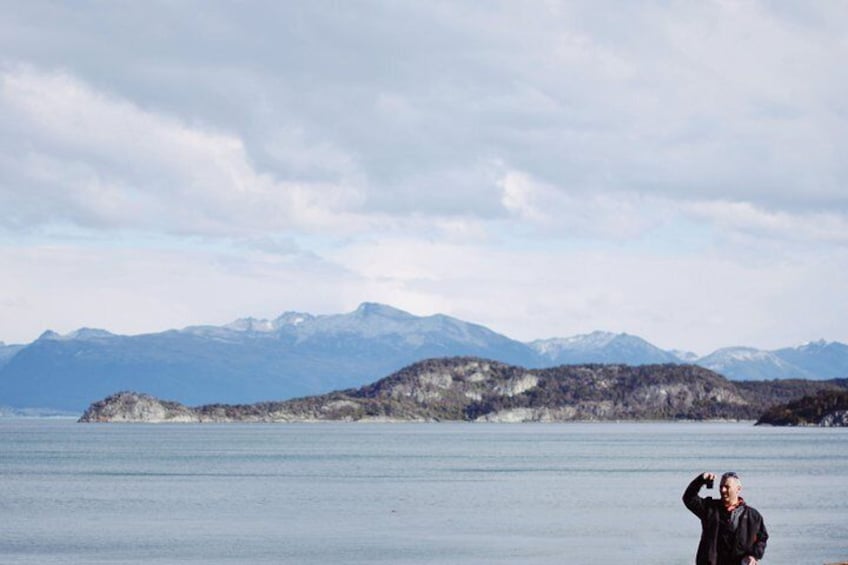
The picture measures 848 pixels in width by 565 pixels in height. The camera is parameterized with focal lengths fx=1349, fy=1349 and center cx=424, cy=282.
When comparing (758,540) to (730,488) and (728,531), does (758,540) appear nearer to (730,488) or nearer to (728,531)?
(728,531)

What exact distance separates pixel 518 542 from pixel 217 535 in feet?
59.6

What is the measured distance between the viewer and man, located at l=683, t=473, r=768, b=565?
2467cm

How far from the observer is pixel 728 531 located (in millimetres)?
24859

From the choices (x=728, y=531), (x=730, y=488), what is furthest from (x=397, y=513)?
(x=730, y=488)

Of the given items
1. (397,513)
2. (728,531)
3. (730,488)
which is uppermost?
(730,488)

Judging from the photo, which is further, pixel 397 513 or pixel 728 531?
pixel 397 513

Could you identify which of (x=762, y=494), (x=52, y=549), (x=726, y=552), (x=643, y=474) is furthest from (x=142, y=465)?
(x=726, y=552)

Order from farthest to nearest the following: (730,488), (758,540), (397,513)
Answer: (397,513) < (758,540) < (730,488)

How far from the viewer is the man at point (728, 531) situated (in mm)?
24672

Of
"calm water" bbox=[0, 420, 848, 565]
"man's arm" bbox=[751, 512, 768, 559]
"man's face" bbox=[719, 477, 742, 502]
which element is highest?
"man's face" bbox=[719, 477, 742, 502]

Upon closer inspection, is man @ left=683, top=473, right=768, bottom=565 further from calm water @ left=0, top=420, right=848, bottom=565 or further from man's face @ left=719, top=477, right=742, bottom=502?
calm water @ left=0, top=420, right=848, bottom=565

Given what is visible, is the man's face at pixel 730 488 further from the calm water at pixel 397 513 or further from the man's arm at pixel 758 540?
the calm water at pixel 397 513

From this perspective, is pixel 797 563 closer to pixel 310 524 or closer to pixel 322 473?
pixel 310 524

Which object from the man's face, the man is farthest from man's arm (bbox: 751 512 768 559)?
the man's face
